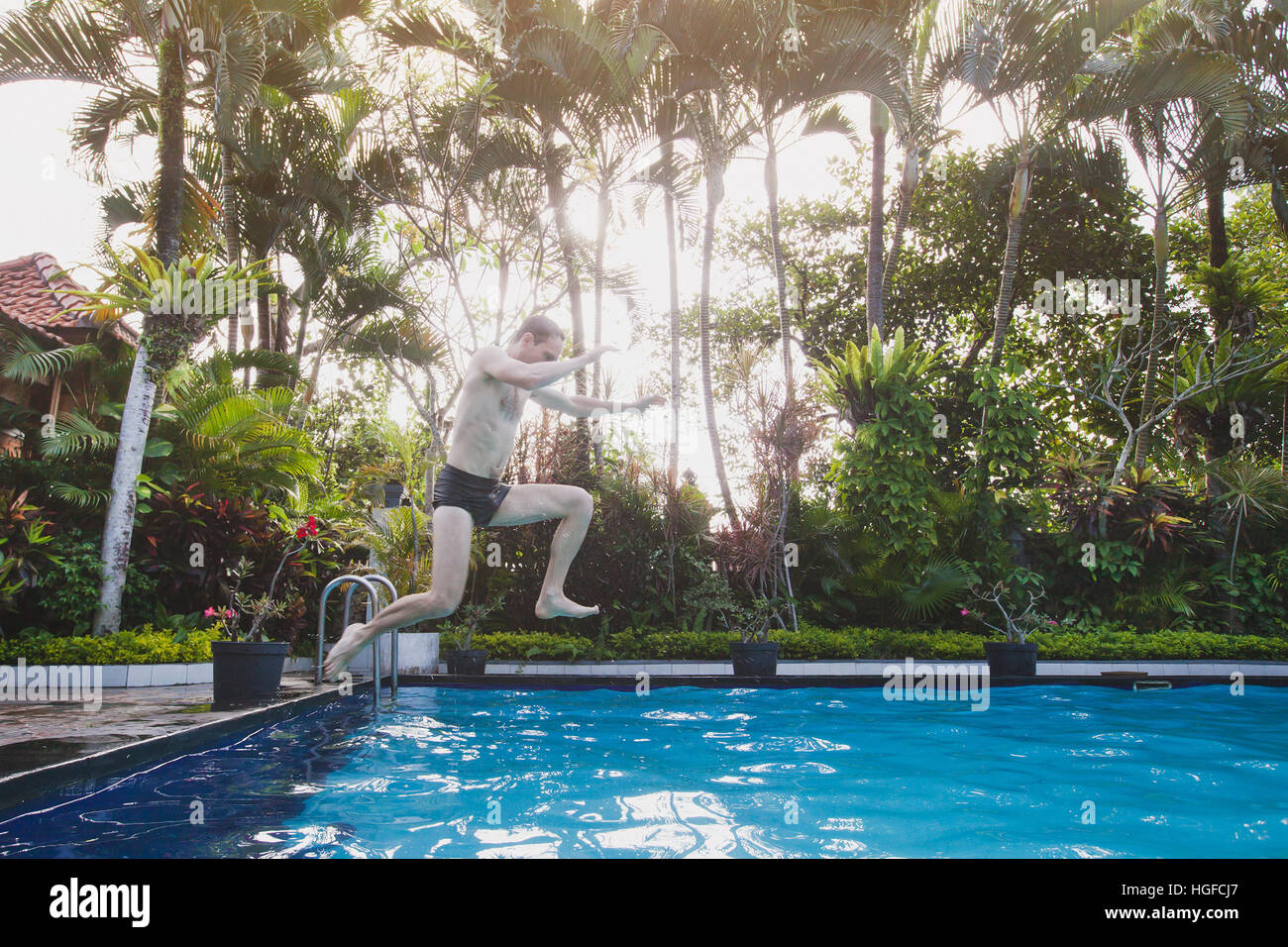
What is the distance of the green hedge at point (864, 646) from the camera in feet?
32.0

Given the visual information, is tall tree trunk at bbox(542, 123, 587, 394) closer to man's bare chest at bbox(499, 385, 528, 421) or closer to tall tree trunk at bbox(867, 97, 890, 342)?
tall tree trunk at bbox(867, 97, 890, 342)

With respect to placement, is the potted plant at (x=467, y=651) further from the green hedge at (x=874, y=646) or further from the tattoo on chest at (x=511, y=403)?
the tattoo on chest at (x=511, y=403)

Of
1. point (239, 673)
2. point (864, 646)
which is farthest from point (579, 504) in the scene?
point (864, 646)

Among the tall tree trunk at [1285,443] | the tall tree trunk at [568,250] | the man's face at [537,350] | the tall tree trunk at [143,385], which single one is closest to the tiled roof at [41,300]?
the tall tree trunk at [143,385]

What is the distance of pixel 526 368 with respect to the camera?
371 cm

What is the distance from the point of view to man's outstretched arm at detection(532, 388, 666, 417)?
3984 mm

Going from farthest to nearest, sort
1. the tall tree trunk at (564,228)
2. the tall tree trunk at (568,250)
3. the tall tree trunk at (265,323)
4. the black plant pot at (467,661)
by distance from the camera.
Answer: the tall tree trunk at (265,323) → the tall tree trunk at (564,228) → the tall tree trunk at (568,250) → the black plant pot at (467,661)

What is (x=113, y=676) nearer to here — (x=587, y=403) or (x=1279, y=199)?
(x=587, y=403)

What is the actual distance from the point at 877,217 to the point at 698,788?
11661mm

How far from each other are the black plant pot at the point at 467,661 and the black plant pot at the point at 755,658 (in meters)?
2.72

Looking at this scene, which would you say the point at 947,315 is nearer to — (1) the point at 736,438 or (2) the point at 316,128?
(1) the point at 736,438

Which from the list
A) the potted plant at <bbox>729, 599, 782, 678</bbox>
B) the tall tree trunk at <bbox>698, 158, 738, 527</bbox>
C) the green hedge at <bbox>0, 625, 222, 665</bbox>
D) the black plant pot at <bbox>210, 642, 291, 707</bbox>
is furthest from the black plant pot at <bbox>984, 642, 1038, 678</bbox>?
the green hedge at <bbox>0, 625, 222, 665</bbox>
